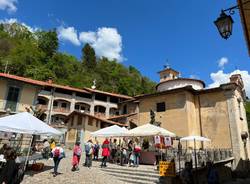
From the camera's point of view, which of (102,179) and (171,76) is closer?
(102,179)

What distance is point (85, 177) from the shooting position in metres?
10.5

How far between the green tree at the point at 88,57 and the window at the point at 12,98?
5000 cm

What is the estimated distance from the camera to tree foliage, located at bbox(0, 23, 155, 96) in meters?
47.8

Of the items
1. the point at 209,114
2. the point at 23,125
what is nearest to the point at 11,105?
the point at 23,125

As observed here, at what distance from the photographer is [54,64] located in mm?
55719

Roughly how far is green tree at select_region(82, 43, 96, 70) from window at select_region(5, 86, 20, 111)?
164ft

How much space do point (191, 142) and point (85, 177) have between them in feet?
47.7

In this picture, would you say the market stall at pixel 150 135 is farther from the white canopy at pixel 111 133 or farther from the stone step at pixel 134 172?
the stone step at pixel 134 172

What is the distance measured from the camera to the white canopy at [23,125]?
9562 mm

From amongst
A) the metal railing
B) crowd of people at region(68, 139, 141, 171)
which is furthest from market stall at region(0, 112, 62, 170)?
the metal railing

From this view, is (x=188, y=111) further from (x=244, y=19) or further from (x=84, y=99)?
(x=84, y=99)

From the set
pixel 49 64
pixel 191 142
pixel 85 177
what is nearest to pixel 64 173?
pixel 85 177

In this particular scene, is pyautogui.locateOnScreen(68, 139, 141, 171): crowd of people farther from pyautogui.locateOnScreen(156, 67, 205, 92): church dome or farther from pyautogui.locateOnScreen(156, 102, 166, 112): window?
pyautogui.locateOnScreen(156, 67, 205, 92): church dome

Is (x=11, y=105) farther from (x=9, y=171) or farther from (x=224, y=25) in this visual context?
(x=224, y=25)
